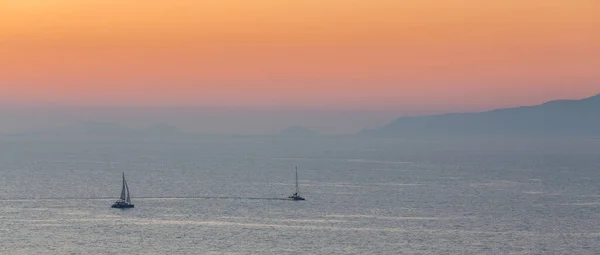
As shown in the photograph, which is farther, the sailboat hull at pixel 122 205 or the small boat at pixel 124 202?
the small boat at pixel 124 202

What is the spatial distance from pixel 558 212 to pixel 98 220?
90120mm

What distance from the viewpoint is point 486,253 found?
138625 mm

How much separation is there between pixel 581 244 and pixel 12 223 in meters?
96.3

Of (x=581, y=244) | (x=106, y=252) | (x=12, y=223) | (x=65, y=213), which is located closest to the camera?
(x=106, y=252)

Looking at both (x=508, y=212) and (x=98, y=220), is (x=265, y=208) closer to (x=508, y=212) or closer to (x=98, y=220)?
(x=98, y=220)

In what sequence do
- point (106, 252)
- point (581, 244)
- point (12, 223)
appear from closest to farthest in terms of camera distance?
point (106, 252) → point (581, 244) → point (12, 223)

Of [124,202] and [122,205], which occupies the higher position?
[124,202]

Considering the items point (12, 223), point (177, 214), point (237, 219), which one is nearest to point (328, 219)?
point (237, 219)

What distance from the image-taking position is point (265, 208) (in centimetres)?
19438

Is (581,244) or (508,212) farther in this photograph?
(508,212)

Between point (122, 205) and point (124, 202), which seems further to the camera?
point (124, 202)

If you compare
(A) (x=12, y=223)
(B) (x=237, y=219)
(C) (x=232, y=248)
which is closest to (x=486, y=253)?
(C) (x=232, y=248)

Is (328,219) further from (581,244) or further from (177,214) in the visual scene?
(581,244)

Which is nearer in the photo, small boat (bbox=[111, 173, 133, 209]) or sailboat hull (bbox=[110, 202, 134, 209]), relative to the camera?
sailboat hull (bbox=[110, 202, 134, 209])
